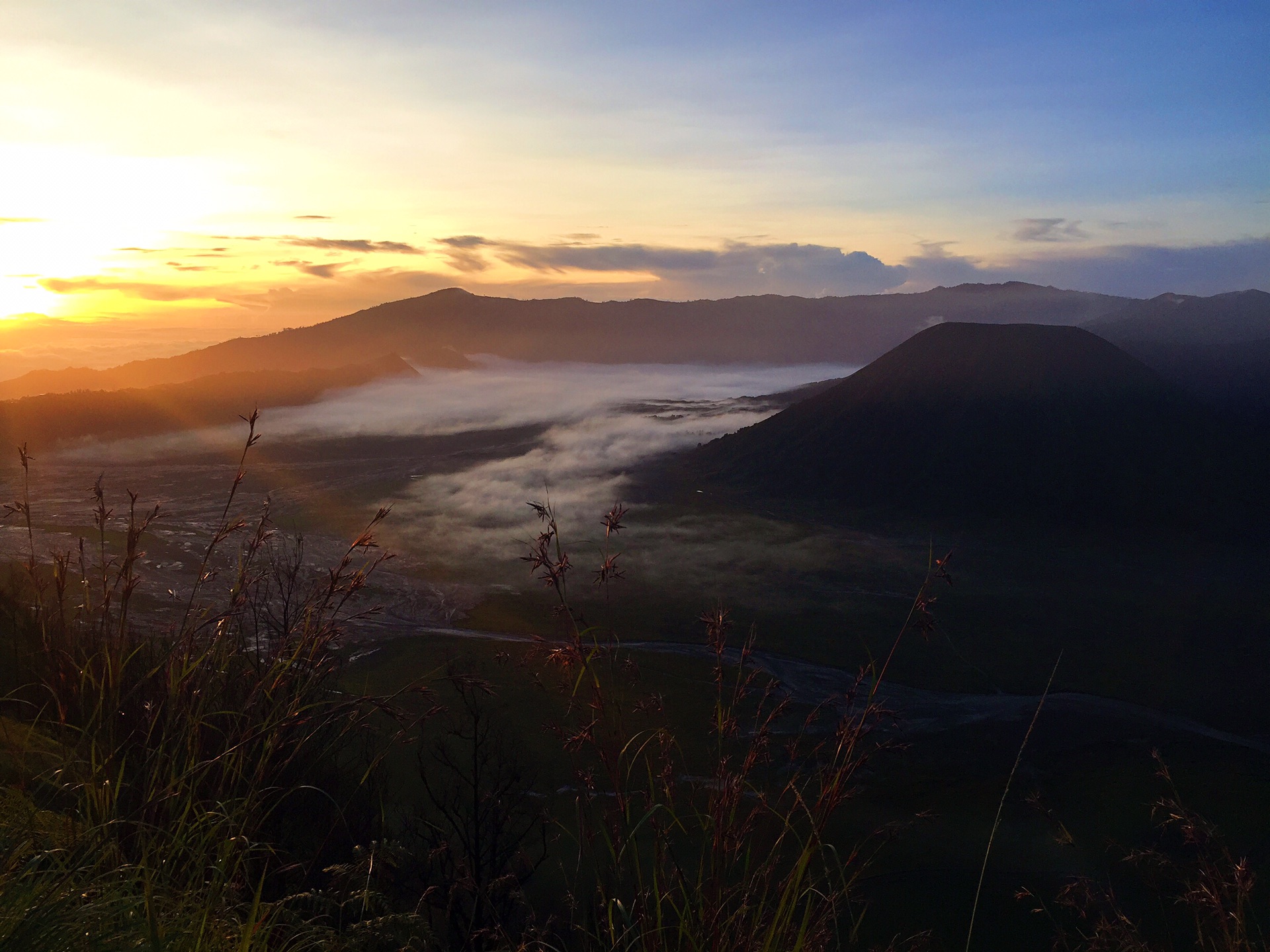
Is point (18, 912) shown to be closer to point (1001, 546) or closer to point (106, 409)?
point (1001, 546)

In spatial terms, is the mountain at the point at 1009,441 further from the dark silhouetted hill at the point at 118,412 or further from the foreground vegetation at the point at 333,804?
the dark silhouetted hill at the point at 118,412

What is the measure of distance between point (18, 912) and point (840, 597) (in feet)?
192

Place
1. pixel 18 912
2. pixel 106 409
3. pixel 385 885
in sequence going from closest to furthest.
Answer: pixel 18 912
pixel 385 885
pixel 106 409

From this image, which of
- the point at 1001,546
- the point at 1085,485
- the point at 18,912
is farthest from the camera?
the point at 1085,485

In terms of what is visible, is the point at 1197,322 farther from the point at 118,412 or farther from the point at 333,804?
the point at 118,412

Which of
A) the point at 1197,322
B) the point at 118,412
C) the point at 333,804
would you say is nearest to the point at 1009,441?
the point at 1197,322

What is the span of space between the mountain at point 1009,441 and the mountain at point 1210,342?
10.6 m

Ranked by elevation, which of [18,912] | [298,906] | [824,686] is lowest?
[824,686]

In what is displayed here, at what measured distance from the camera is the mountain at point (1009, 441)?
74.2 metres

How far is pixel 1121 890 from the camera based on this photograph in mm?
21703

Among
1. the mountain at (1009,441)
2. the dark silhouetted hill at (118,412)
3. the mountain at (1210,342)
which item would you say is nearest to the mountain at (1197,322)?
the mountain at (1210,342)

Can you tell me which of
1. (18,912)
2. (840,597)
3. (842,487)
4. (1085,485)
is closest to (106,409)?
(842,487)

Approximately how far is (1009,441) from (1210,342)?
49097mm

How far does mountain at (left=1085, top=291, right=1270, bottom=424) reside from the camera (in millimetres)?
88125
